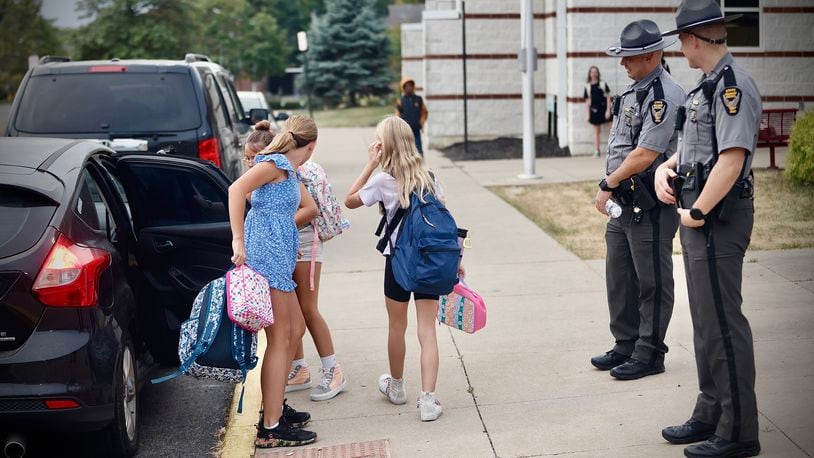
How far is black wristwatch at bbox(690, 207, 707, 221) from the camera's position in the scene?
4488 millimetres

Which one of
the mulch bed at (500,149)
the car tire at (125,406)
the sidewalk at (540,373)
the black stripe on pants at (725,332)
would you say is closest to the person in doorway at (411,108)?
the mulch bed at (500,149)

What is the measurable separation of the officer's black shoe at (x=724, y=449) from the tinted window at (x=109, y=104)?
576 cm

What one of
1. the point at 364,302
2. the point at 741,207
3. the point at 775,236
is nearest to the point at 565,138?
the point at 775,236

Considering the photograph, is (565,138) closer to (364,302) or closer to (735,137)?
(364,302)

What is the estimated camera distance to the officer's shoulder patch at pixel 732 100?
4383 mm

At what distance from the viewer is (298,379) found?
20.5ft

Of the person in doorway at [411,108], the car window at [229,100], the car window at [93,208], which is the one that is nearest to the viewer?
the car window at [93,208]

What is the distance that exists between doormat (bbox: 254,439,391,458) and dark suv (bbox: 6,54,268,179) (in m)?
4.24

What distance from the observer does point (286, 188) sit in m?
5.12

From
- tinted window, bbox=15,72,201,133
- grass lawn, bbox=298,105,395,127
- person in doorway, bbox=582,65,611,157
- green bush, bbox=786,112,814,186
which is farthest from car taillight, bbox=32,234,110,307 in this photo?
grass lawn, bbox=298,105,395,127

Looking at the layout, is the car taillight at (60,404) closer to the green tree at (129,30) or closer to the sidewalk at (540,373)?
the sidewalk at (540,373)

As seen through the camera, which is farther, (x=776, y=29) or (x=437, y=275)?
(x=776, y=29)

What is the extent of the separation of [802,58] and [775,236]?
9476mm

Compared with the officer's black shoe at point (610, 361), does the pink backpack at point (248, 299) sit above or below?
above
